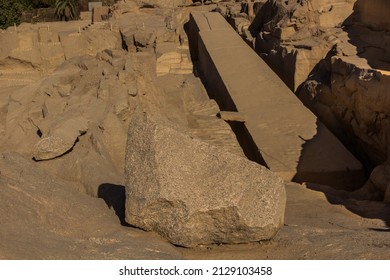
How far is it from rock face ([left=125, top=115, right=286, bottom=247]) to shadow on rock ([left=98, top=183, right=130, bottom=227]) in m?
0.40

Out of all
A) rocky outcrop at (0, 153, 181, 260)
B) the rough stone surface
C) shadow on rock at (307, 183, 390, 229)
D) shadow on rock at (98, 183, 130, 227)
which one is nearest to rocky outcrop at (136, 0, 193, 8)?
the rough stone surface

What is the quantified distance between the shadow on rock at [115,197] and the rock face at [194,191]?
40cm

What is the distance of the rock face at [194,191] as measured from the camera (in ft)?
11.5

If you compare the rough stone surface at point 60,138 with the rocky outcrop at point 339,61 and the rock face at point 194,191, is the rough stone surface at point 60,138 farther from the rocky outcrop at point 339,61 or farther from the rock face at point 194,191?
the rocky outcrop at point 339,61

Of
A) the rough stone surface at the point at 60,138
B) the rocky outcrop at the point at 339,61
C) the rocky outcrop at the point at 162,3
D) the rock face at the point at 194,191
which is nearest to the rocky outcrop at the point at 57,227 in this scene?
the rock face at the point at 194,191

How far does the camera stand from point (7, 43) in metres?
13.6

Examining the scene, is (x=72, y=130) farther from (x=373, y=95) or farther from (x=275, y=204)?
(x=373, y=95)

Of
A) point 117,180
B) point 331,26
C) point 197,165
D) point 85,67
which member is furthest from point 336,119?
point 197,165

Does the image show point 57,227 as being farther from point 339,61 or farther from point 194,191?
point 339,61

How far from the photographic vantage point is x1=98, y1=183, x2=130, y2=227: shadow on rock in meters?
4.11

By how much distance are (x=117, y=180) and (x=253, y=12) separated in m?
11.2

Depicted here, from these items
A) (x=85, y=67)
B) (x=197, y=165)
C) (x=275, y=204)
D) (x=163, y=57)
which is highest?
(x=197, y=165)

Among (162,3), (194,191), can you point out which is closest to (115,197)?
(194,191)
